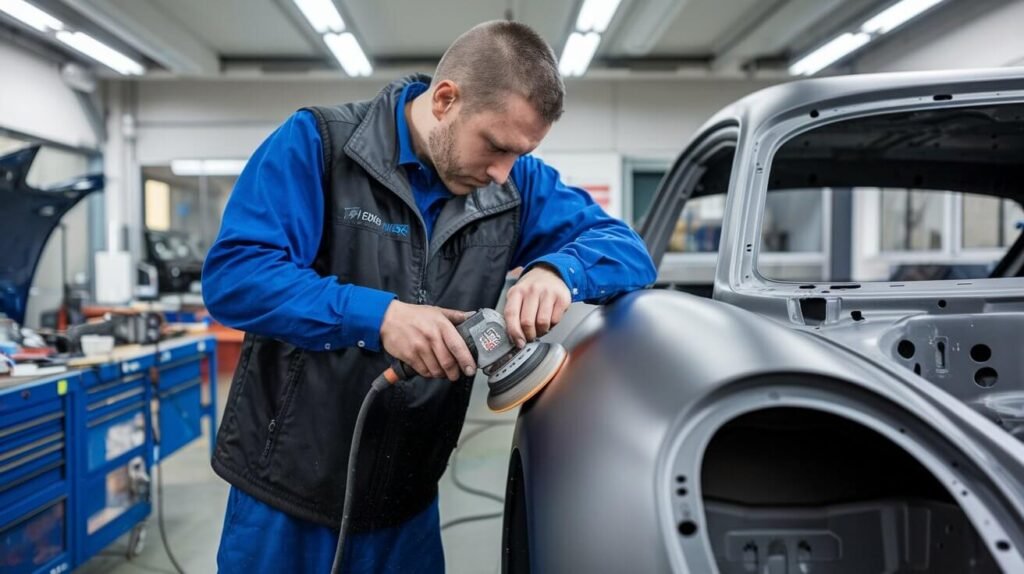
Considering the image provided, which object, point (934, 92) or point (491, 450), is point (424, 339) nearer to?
point (934, 92)

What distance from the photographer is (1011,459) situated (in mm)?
814

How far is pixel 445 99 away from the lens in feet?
4.24

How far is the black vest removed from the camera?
1.31 m

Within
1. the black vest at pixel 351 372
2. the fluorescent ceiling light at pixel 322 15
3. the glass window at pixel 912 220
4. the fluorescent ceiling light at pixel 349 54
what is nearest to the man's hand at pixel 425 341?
the black vest at pixel 351 372

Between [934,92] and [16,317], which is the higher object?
[934,92]

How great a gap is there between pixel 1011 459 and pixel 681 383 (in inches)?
16.5

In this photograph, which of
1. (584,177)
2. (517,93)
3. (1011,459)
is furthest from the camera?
(584,177)

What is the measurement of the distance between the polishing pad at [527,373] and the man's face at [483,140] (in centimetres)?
39

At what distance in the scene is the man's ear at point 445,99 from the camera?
1.28 metres

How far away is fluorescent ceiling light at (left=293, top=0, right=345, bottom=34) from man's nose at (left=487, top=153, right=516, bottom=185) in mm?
4785

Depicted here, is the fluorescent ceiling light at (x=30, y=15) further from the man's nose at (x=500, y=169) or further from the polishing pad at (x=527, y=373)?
the polishing pad at (x=527, y=373)

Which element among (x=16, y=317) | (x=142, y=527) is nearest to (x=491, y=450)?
(x=142, y=527)

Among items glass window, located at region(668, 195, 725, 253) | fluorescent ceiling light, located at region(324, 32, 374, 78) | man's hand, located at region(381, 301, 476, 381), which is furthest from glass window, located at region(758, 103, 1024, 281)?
fluorescent ceiling light, located at region(324, 32, 374, 78)

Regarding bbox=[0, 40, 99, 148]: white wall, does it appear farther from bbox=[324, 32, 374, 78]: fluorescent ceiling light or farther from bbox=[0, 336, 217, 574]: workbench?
bbox=[0, 336, 217, 574]: workbench
